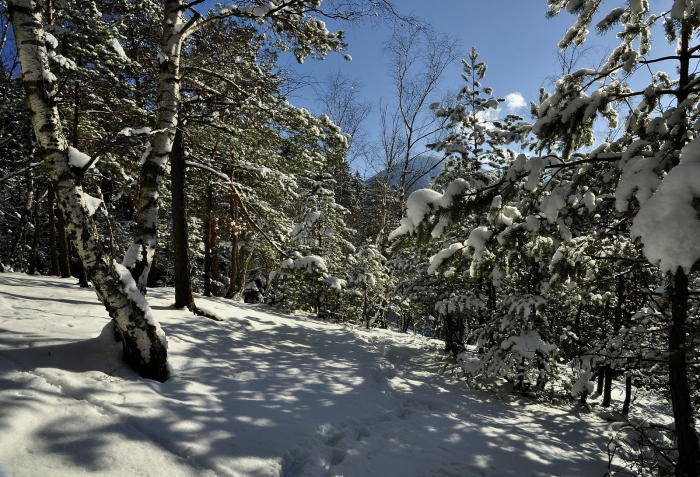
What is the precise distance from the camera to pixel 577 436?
5812mm

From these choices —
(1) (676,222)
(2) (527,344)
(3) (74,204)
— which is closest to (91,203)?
(3) (74,204)

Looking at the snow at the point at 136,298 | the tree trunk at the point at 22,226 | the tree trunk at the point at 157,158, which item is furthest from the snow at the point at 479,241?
the tree trunk at the point at 22,226

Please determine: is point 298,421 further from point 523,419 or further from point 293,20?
point 293,20

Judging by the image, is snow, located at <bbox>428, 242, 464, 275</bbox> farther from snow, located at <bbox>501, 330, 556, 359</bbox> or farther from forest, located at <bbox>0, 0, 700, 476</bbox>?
snow, located at <bbox>501, 330, 556, 359</bbox>

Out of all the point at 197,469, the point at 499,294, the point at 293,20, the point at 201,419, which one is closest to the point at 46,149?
the point at 201,419

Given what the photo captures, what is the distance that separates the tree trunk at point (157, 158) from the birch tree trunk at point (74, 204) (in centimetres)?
95

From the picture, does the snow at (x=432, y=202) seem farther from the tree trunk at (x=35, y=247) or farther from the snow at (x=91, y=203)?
the tree trunk at (x=35, y=247)

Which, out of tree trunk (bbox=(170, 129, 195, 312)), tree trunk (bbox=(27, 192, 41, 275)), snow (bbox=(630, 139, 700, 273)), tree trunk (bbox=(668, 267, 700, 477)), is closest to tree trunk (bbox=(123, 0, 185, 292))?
tree trunk (bbox=(170, 129, 195, 312))

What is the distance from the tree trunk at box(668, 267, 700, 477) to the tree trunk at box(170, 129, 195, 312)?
25.5 ft

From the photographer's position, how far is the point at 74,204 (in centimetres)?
348

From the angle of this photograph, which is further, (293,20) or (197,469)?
(293,20)

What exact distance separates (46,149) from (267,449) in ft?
12.2

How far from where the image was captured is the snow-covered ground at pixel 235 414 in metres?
2.64

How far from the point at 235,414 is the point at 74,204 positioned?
9.12 ft
